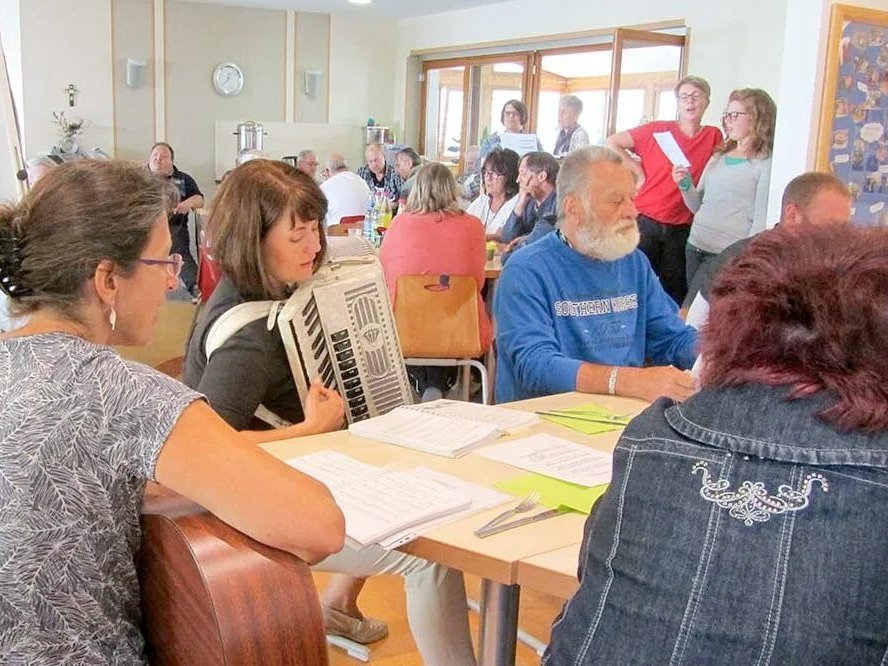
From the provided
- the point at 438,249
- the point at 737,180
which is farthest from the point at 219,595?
the point at 737,180

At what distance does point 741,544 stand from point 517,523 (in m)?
0.57

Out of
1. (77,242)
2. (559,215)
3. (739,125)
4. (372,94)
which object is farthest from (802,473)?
(372,94)

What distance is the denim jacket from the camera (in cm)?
88

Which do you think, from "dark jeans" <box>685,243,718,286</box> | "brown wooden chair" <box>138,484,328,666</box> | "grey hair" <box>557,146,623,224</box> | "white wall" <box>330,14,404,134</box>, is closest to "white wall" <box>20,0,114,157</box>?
"white wall" <box>330,14,404,134</box>

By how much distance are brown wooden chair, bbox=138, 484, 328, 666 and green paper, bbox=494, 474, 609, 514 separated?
494mm

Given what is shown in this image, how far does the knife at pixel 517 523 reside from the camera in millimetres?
1409

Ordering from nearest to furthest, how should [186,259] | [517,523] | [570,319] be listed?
[517,523] → [570,319] → [186,259]

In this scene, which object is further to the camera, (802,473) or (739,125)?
(739,125)

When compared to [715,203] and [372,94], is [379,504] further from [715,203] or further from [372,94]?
[372,94]

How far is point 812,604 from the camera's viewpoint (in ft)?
2.89

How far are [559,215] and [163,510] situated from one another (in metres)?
1.66

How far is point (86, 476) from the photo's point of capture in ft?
3.77

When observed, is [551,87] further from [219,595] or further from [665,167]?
[219,595]

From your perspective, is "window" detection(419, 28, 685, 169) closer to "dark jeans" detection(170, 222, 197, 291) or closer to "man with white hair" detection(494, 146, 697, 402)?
"dark jeans" detection(170, 222, 197, 291)
